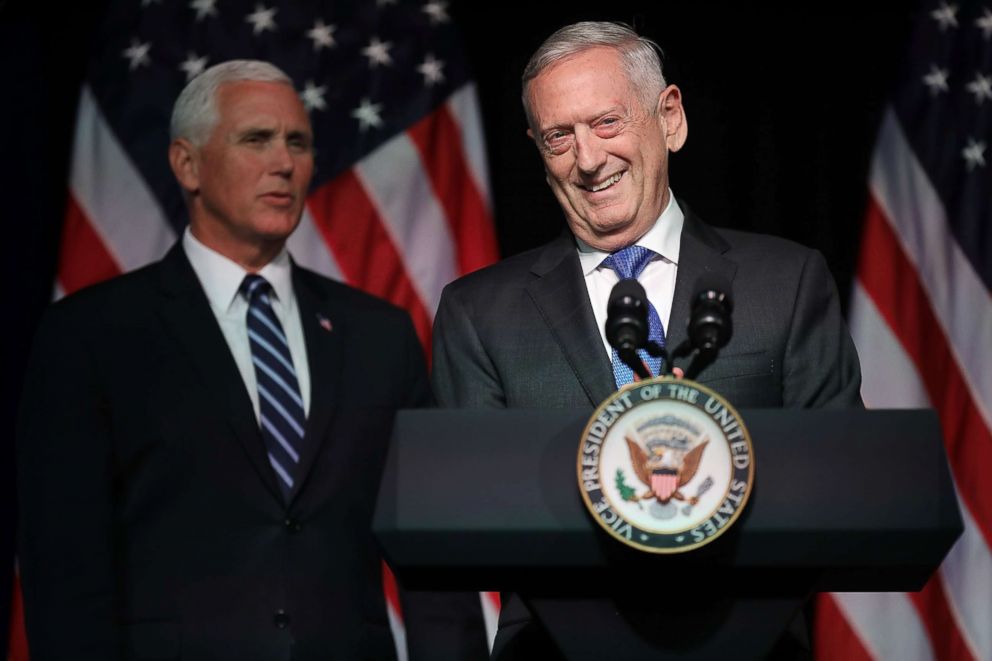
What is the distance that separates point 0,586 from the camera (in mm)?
3510

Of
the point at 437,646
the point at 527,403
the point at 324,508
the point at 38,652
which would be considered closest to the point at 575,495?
the point at 527,403

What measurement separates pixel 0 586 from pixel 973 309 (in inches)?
99.7

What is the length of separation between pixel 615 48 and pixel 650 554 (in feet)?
3.03

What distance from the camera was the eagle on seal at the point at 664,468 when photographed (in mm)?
1474

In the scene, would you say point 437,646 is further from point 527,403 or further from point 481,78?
point 481,78

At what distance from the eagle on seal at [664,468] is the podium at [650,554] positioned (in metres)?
0.07

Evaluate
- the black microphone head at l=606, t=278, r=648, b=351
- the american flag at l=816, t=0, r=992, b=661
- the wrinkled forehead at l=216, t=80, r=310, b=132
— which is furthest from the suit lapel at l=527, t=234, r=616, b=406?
the american flag at l=816, t=0, r=992, b=661

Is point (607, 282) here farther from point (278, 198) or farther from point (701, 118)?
point (701, 118)

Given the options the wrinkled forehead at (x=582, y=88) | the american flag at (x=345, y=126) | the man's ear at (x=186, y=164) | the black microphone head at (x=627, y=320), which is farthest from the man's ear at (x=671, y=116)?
the american flag at (x=345, y=126)

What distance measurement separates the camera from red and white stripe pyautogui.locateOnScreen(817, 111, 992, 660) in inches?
139

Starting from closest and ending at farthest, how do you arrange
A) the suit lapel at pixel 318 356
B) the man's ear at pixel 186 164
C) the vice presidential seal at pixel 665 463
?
the vice presidential seal at pixel 665 463 < the suit lapel at pixel 318 356 < the man's ear at pixel 186 164

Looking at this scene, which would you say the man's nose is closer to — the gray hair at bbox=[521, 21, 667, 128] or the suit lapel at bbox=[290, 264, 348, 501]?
the gray hair at bbox=[521, 21, 667, 128]

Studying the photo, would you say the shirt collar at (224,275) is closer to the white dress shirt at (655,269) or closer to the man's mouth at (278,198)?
the man's mouth at (278,198)

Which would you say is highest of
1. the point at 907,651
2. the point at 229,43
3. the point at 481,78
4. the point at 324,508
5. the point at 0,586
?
the point at 229,43
